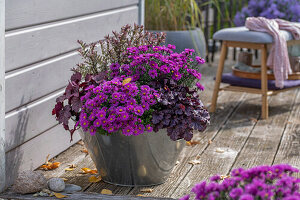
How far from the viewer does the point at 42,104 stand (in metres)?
2.90

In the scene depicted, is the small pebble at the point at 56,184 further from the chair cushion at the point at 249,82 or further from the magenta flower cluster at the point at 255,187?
the chair cushion at the point at 249,82

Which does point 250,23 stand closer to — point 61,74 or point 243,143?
point 243,143

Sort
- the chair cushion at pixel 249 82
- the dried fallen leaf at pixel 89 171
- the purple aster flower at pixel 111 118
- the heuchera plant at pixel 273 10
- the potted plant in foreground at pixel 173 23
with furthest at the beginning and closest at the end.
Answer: the heuchera plant at pixel 273 10 → the potted plant in foreground at pixel 173 23 → the chair cushion at pixel 249 82 → the dried fallen leaf at pixel 89 171 → the purple aster flower at pixel 111 118

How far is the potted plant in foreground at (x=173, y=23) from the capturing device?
448 centimetres

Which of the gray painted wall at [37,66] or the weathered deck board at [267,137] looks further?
the weathered deck board at [267,137]

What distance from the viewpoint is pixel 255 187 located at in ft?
4.81

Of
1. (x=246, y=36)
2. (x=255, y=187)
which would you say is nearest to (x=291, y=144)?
(x=246, y=36)

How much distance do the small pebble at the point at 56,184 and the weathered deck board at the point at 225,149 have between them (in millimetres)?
509

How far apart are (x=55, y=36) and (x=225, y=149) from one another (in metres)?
1.25

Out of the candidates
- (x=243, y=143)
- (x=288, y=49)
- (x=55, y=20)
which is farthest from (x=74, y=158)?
(x=288, y=49)

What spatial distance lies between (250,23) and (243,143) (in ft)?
3.60

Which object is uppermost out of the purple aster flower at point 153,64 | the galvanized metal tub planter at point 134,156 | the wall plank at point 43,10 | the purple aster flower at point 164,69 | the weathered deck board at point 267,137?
the wall plank at point 43,10

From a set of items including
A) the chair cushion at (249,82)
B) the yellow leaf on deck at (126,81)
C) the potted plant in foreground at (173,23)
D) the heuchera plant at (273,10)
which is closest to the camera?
the yellow leaf on deck at (126,81)

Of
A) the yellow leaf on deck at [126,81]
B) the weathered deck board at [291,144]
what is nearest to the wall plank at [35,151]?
the yellow leaf on deck at [126,81]
